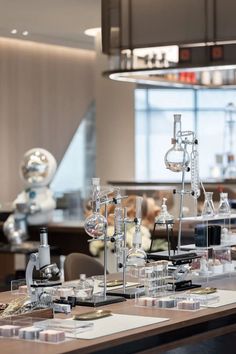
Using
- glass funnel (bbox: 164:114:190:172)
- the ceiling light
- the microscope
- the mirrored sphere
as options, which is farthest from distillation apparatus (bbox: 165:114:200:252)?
the ceiling light

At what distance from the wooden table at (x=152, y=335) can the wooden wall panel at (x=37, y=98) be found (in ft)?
29.5

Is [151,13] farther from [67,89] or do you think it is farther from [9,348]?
[67,89]

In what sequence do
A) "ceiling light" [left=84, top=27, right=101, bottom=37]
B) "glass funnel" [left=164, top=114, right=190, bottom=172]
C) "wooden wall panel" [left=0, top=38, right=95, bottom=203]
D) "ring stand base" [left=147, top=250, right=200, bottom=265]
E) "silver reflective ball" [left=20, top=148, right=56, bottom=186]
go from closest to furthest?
"ring stand base" [left=147, top=250, right=200, bottom=265], "glass funnel" [left=164, top=114, right=190, bottom=172], "silver reflective ball" [left=20, top=148, right=56, bottom=186], "ceiling light" [left=84, top=27, right=101, bottom=37], "wooden wall panel" [left=0, top=38, right=95, bottom=203]

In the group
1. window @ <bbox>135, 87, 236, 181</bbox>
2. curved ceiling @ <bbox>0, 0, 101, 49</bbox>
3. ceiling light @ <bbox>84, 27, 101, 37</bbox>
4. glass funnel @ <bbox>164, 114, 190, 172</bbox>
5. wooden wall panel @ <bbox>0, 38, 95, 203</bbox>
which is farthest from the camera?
window @ <bbox>135, 87, 236, 181</bbox>

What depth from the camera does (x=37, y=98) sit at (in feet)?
45.0

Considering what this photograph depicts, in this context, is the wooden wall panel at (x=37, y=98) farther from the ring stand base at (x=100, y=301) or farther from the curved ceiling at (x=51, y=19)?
the ring stand base at (x=100, y=301)

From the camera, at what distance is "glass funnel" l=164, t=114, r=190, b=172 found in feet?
15.5

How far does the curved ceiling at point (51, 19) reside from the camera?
1003 centimetres

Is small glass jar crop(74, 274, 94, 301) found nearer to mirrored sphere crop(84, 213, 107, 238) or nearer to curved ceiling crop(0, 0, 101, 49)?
mirrored sphere crop(84, 213, 107, 238)

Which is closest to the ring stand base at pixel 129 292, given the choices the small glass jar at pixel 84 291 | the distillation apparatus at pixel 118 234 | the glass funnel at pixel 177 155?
the distillation apparatus at pixel 118 234

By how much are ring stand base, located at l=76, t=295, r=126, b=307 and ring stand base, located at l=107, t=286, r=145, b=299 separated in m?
0.09

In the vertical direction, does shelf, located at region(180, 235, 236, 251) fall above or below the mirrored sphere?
below

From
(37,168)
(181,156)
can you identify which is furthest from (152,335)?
(37,168)

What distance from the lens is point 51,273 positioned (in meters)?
4.02
